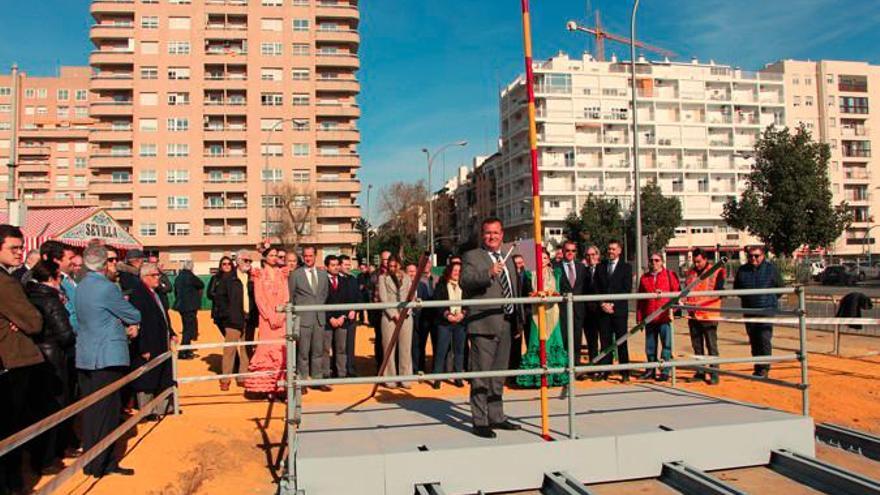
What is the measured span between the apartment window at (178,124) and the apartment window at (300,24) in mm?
13576

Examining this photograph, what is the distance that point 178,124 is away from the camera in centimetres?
6234

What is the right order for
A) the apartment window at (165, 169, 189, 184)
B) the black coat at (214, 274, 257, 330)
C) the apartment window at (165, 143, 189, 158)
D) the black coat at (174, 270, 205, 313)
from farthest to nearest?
the apartment window at (165, 169, 189, 184) → the apartment window at (165, 143, 189, 158) → the black coat at (174, 270, 205, 313) → the black coat at (214, 274, 257, 330)

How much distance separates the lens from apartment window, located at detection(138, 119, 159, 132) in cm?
6200

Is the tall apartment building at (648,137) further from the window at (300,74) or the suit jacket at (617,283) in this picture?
the suit jacket at (617,283)

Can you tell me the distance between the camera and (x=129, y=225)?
6266 cm

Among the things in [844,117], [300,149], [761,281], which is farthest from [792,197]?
[844,117]

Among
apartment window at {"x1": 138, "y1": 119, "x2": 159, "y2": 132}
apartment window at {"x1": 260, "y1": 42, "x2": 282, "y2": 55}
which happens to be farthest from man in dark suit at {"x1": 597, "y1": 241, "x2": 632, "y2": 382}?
apartment window at {"x1": 138, "y1": 119, "x2": 159, "y2": 132}

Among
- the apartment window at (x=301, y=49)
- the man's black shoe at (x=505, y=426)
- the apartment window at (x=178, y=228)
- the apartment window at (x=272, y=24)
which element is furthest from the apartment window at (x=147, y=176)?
the man's black shoe at (x=505, y=426)

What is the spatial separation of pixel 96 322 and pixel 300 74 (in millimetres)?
60923

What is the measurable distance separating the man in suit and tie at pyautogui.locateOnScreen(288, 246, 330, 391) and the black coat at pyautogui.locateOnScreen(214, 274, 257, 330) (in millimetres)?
1191

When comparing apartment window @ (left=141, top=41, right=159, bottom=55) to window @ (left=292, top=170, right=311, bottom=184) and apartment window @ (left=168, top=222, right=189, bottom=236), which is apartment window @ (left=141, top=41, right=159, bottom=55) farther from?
window @ (left=292, top=170, right=311, bottom=184)

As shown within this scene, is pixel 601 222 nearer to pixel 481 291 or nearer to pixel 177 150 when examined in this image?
pixel 177 150

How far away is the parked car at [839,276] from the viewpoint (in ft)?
151

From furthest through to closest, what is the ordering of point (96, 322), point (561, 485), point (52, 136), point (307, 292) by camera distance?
point (52, 136)
point (307, 292)
point (96, 322)
point (561, 485)
